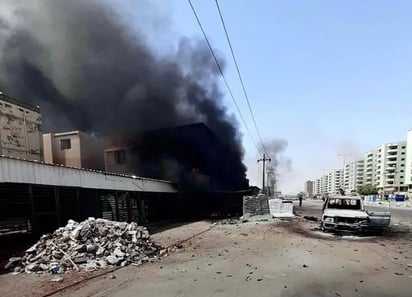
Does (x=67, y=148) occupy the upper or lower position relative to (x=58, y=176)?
upper

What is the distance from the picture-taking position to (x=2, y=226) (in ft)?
39.0

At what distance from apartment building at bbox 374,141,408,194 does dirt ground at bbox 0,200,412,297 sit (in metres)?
107

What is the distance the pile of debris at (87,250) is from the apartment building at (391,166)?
109607 mm

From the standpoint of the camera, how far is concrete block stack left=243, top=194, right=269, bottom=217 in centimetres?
2534

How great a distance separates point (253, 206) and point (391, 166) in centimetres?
10552

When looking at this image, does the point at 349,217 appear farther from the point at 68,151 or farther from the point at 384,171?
the point at 384,171

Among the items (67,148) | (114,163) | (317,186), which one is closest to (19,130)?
(67,148)

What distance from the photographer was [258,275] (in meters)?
7.31

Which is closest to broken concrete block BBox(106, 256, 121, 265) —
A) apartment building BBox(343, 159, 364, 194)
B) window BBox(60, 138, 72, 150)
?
window BBox(60, 138, 72, 150)

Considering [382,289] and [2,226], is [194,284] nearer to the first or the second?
[382,289]

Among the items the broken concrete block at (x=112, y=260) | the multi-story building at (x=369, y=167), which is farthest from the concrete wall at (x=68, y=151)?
the multi-story building at (x=369, y=167)

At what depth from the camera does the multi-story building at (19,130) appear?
18831 mm

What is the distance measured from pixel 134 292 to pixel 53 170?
22.6 feet

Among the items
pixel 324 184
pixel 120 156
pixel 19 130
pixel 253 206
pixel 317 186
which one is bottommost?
pixel 317 186
